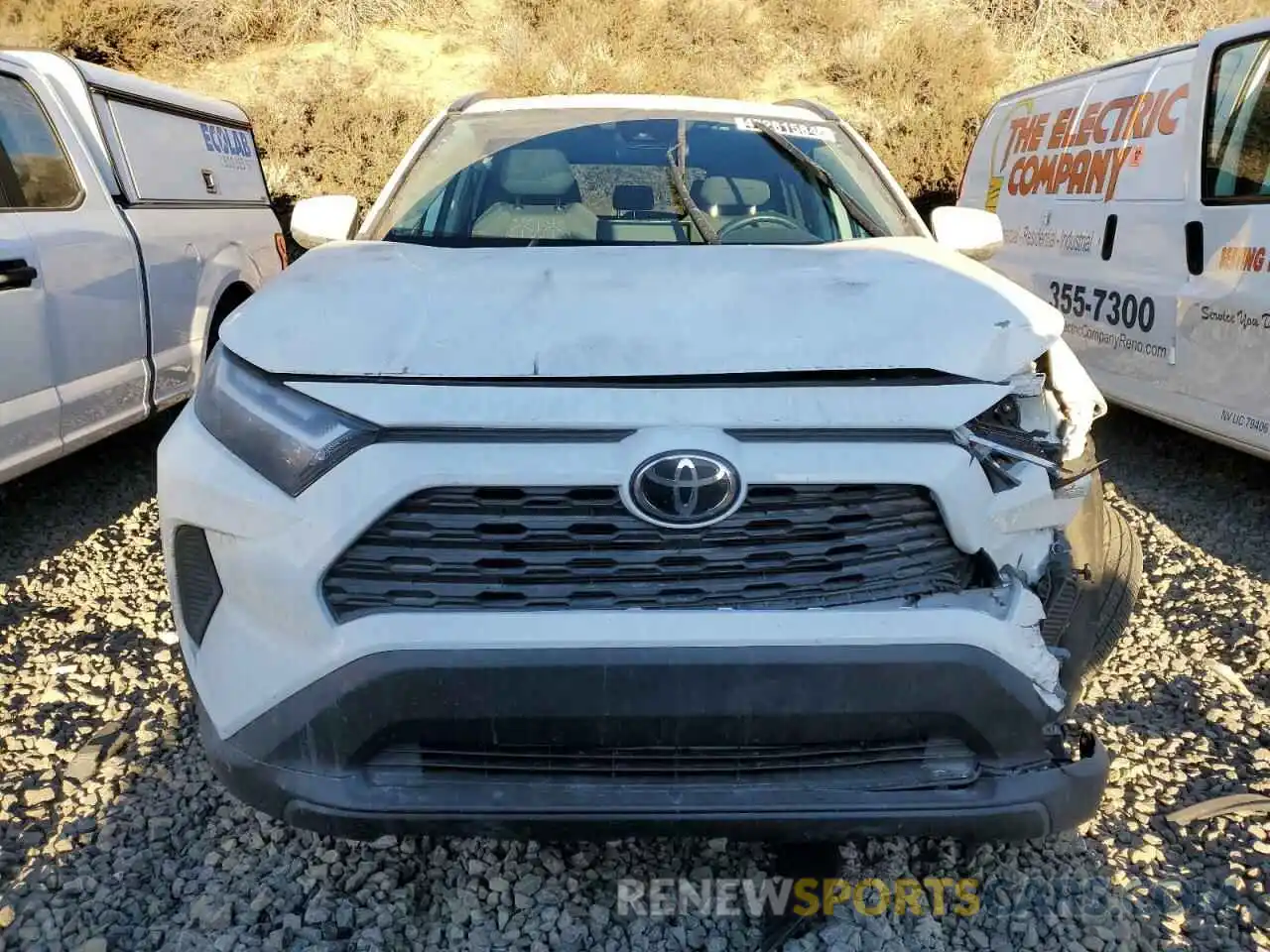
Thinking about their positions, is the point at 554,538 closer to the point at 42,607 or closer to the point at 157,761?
the point at 157,761

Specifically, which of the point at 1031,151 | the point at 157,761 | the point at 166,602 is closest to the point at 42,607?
the point at 166,602

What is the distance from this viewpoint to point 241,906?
213 cm

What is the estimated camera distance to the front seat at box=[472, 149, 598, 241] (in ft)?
9.75

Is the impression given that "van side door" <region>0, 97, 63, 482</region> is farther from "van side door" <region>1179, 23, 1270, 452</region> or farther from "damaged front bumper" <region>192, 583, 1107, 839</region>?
"van side door" <region>1179, 23, 1270, 452</region>

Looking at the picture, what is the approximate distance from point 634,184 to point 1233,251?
273 centimetres

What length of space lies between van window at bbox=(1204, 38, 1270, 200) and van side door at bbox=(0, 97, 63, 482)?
483 centimetres

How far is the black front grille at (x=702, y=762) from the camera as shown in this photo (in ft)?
5.86

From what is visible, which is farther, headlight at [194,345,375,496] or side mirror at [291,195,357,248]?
side mirror at [291,195,357,248]

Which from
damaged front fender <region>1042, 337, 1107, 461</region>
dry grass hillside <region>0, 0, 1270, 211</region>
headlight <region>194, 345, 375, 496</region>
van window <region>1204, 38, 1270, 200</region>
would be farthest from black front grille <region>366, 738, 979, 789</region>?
dry grass hillside <region>0, 0, 1270, 211</region>

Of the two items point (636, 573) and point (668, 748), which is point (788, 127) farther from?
point (668, 748)

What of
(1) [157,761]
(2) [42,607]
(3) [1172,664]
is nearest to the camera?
(1) [157,761]

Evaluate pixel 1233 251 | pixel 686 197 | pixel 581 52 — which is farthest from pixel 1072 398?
pixel 581 52

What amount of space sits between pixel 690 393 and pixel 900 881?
1.24 meters

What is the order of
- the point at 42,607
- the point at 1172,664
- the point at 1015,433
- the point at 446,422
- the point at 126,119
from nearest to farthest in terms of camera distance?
the point at 446,422 → the point at 1015,433 → the point at 1172,664 → the point at 42,607 → the point at 126,119
